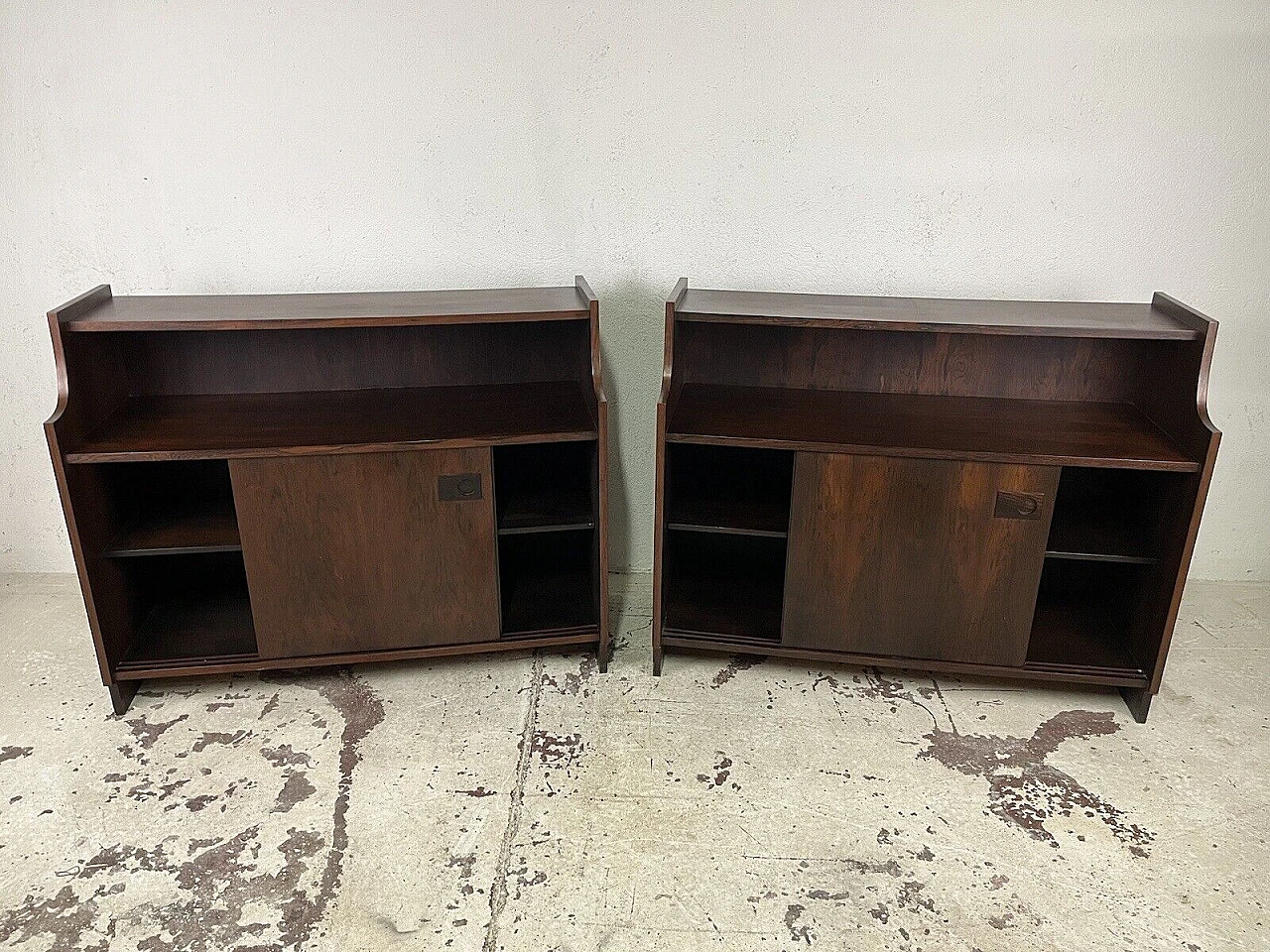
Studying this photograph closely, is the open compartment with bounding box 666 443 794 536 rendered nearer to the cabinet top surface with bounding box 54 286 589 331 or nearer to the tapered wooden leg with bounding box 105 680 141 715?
the cabinet top surface with bounding box 54 286 589 331

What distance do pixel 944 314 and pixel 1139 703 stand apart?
1139 millimetres

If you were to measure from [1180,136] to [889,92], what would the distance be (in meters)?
0.81

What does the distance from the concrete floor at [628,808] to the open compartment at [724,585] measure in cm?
13

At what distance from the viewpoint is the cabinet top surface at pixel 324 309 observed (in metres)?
2.14

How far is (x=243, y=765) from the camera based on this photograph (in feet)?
7.14

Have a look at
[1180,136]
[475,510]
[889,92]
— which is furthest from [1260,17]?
[475,510]

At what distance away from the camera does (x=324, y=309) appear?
2.28 m

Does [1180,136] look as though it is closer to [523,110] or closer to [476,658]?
[523,110]

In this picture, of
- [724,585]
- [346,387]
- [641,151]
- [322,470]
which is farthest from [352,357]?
[724,585]

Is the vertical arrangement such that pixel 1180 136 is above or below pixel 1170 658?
above

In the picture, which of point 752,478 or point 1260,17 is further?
point 752,478

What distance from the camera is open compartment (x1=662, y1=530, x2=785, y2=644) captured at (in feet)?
8.38

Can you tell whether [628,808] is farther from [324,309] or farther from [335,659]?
[324,309]

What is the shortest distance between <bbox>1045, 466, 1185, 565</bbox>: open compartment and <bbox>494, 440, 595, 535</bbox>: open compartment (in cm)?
123
